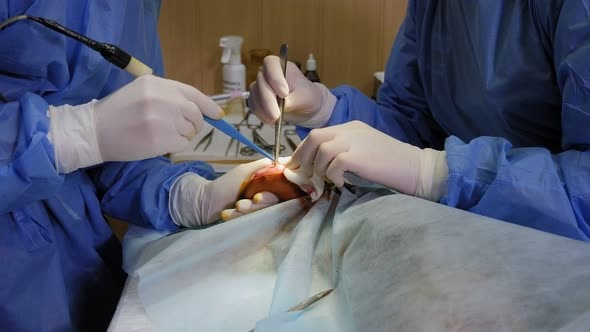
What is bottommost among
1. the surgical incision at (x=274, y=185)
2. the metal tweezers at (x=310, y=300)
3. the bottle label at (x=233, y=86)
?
the metal tweezers at (x=310, y=300)

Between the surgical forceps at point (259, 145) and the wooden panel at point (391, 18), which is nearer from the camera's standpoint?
the surgical forceps at point (259, 145)

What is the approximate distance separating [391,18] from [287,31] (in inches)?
14.8

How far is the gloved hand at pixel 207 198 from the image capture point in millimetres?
1056

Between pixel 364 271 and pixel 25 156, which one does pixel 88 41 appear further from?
pixel 364 271

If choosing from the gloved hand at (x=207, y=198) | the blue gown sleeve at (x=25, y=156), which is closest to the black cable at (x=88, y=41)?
the blue gown sleeve at (x=25, y=156)

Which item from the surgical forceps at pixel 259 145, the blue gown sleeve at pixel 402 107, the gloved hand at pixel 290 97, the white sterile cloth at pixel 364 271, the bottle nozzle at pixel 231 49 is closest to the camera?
the white sterile cloth at pixel 364 271

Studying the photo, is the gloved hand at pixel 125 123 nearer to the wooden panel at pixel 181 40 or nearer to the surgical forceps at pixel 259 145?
the surgical forceps at pixel 259 145

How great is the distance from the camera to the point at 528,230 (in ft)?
2.30

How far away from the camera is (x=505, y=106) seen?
1011mm

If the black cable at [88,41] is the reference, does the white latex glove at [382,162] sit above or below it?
below

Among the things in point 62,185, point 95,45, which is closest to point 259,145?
point 62,185

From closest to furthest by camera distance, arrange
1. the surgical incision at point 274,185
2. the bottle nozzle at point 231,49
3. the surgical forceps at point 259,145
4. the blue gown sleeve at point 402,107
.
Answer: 1. the surgical incision at point 274,185
2. the blue gown sleeve at point 402,107
3. the surgical forceps at point 259,145
4. the bottle nozzle at point 231,49

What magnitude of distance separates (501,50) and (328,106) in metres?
0.44

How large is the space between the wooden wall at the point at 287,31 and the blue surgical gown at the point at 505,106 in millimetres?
642
